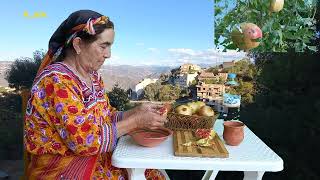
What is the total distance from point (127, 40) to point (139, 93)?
0.40 metres

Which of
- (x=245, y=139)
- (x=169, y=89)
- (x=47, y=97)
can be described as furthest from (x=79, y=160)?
(x=169, y=89)

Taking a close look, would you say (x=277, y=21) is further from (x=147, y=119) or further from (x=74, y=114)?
(x=74, y=114)

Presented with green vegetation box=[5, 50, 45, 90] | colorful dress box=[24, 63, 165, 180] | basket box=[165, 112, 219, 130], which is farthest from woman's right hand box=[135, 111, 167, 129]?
green vegetation box=[5, 50, 45, 90]

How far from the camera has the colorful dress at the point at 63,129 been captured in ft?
→ 4.91

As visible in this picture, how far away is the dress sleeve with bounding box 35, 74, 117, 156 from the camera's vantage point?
1486 mm

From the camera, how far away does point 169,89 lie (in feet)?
9.96

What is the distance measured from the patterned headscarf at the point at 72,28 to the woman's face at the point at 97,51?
5 cm

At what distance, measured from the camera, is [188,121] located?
1934mm

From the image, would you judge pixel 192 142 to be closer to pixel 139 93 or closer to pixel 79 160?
pixel 79 160

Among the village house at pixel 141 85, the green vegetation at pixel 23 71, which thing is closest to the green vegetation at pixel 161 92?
the village house at pixel 141 85

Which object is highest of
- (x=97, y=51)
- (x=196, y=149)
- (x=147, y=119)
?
Result: (x=97, y=51)

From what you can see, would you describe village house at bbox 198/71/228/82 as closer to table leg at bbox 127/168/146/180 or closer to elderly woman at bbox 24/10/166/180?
elderly woman at bbox 24/10/166/180

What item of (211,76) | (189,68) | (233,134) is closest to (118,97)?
(189,68)

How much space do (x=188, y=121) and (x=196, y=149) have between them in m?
0.29
